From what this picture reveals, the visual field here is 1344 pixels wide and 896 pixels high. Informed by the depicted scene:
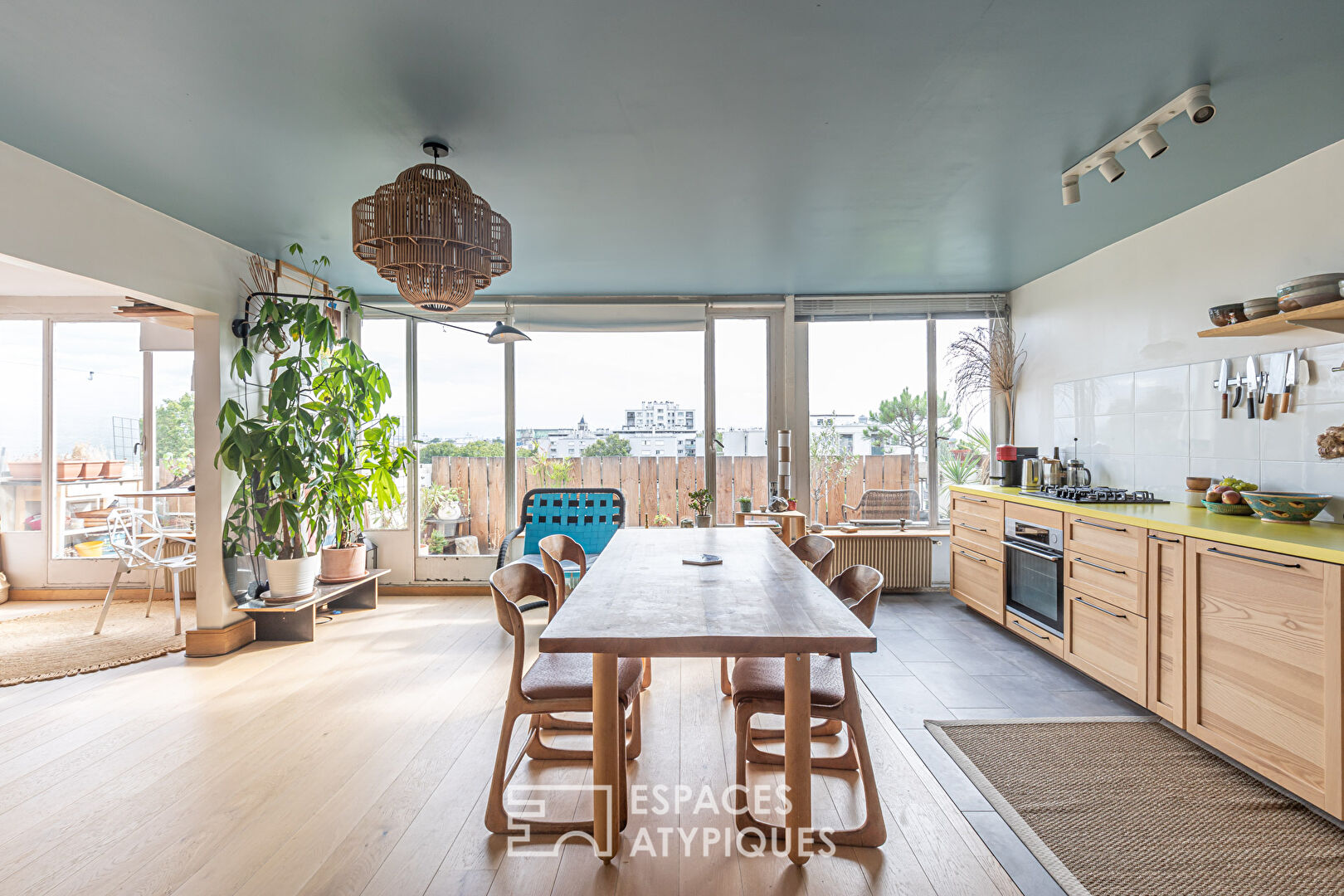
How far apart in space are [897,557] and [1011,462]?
122cm

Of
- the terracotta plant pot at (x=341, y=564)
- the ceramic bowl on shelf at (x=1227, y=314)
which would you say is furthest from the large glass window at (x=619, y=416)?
the ceramic bowl on shelf at (x=1227, y=314)

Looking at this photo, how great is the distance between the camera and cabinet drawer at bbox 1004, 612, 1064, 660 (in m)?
3.64

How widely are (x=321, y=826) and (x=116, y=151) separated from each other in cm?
290

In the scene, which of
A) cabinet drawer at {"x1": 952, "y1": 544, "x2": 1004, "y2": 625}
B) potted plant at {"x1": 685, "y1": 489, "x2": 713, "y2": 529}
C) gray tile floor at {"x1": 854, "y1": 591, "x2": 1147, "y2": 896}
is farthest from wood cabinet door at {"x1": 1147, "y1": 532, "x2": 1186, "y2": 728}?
potted plant at {"x1": 685, "y1": 489, "x2": 713, "y2": 529}

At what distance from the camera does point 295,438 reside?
4.11 metres

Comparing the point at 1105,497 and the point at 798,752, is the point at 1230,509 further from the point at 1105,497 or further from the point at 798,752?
the point at 798,752

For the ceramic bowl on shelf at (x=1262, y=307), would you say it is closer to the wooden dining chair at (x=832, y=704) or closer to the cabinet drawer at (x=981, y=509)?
the cabinet drawer at (x=981, y=509)

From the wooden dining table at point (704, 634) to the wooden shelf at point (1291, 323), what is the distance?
227cm

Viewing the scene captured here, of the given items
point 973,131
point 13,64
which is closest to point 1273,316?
point 973,131

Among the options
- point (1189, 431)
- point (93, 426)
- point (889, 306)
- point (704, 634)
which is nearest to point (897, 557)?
point (889, 306)

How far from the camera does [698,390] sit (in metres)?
5.73

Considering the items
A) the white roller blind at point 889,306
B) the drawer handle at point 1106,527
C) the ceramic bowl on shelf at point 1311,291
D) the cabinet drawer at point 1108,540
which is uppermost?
the white roller blind at point 889,306

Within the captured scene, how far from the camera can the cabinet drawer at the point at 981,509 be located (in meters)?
4.30

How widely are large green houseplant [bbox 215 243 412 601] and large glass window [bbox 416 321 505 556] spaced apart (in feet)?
3.16
